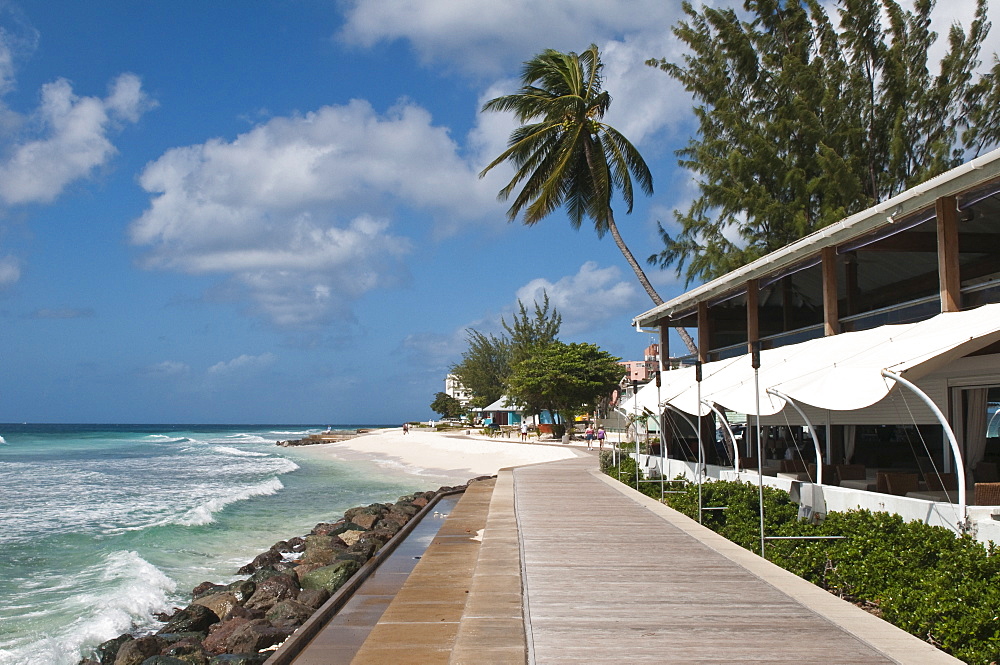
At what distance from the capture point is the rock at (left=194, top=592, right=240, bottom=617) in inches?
443

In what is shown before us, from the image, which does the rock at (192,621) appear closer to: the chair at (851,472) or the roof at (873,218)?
the chair at (851,472)

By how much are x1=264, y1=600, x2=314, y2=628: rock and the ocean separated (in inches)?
106

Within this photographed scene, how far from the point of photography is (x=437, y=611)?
822 centimetres

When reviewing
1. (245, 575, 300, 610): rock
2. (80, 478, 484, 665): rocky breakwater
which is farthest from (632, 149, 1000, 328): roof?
(245, 575, 300, 610): rock

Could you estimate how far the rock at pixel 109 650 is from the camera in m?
9.53

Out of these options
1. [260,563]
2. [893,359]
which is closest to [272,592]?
[260,563]

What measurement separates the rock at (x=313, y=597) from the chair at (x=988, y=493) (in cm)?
781

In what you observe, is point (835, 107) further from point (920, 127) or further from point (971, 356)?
point (971, 356)

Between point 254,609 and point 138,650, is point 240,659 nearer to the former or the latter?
point 138,650


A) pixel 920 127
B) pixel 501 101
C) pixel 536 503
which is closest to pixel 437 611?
pixel 536 503

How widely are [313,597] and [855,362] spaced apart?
7.76 metres

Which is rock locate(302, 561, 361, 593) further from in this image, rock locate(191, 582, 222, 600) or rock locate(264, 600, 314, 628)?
rock locate(191, 582, 222, 600)

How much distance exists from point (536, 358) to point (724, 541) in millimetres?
35112

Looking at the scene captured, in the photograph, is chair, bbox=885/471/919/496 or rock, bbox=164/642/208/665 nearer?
rock, bbox=164/642/208/665
